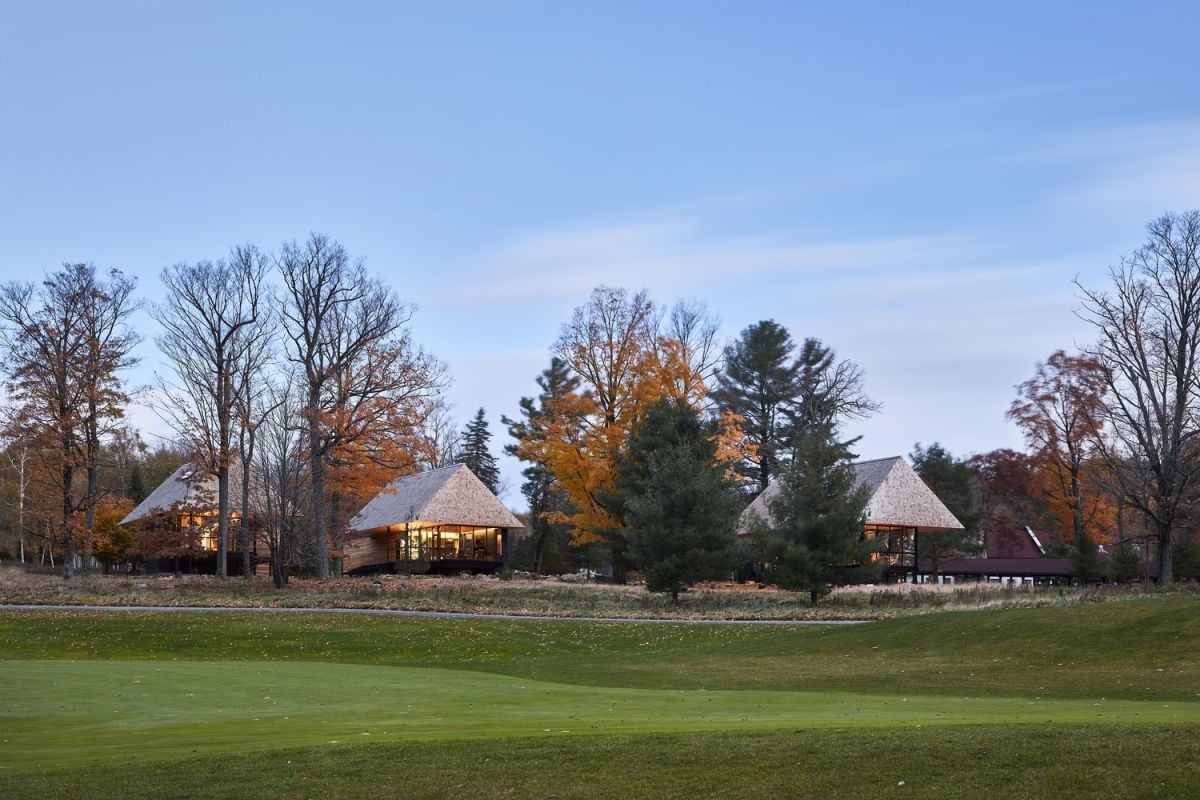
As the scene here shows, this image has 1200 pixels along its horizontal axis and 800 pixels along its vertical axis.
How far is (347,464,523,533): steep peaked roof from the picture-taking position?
59.8 metres

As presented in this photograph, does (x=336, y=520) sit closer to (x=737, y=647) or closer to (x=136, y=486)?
(x=136, y=486)

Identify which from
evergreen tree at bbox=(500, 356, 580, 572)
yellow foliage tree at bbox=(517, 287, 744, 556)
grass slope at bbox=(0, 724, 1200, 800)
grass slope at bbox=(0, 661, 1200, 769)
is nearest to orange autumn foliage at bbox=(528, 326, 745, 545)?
yellow foliage tree at bbox=(517, 287, 744, 556)

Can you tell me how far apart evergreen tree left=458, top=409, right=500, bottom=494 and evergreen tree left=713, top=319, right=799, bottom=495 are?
83.0ft

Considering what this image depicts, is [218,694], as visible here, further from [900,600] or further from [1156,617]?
[900,600]

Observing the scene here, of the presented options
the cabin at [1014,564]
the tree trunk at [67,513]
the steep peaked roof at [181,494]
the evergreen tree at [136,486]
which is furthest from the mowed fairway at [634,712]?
the evergreen tree at [136,486]

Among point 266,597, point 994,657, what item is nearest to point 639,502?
point 266,597

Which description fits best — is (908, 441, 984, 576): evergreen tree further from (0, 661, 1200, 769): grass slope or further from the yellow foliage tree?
→ (0, 661, 1200, 769): grass slope

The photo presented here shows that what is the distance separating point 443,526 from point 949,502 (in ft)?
106

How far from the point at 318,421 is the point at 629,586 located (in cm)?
1558

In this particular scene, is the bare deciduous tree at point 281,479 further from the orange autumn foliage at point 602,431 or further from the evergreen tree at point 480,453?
the evergreen tree at point 480,453

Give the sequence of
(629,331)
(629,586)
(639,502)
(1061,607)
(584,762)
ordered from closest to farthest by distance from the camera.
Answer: (584,762), (1061,607), (639,502), (629,586), (629,331)

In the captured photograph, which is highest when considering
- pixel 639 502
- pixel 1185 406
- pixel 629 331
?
pixel 629 331

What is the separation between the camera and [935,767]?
332 inches

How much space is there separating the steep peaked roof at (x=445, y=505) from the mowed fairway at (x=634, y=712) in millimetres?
31060
